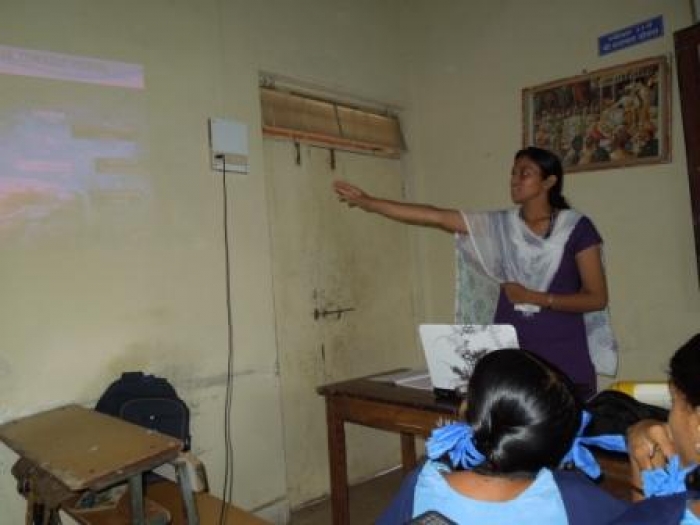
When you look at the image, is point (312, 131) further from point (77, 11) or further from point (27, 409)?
point (27, 409)

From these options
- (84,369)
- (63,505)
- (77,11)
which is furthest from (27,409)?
(77,11)

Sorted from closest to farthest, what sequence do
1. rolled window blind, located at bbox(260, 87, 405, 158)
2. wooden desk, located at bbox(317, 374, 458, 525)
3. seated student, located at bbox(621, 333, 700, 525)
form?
seated student, located at bbox(621, 333, 700, 525)
wooden desk, located at bbox(317, 374, 458, 525)
rolled window blind, located at bbox(260, 87, 405, 158)

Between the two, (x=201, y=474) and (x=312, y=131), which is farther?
(x=312, y=131)

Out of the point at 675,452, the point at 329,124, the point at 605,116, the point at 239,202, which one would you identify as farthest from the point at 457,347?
the point at 329,124

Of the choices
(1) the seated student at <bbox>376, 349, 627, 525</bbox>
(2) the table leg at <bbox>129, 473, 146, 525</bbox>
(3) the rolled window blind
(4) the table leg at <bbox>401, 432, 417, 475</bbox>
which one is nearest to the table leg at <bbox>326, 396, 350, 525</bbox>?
(4) the table leg at <bbox>401, 432, 417, 475</bbox>

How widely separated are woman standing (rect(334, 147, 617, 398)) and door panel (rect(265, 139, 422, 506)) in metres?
0.64

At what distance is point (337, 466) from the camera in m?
2.30

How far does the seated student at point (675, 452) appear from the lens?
0.75 metres

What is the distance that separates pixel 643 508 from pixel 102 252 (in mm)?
2050

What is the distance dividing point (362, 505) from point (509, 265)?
4.93ft

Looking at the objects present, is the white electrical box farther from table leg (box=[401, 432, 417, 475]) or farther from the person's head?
the person's head

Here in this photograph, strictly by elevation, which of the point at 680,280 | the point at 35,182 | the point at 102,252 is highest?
the point at 35,182

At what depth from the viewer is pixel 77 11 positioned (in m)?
2.26

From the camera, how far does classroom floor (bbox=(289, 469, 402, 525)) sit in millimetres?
2822
